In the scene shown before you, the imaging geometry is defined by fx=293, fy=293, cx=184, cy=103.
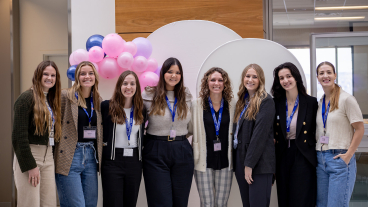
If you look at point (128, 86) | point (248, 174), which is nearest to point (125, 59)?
point (128, 86)

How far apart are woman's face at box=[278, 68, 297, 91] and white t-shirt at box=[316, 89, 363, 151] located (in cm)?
37

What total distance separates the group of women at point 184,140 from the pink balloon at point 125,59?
40 centimetres

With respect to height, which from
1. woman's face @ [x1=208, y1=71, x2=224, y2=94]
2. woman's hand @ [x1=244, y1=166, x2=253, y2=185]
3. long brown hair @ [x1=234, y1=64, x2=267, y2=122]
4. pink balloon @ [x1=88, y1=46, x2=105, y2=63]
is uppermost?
pink balloon @ [x1=88, y1=46, x2=105, y2=63]

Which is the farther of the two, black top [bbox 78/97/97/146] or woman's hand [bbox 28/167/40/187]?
black top [bbox 78/97/97/146]

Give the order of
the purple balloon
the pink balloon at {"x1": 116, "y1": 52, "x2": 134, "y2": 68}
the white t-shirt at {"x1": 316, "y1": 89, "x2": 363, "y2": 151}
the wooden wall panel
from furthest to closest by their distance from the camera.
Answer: the wooden wall panel
the purple balloon
the pink balloon at {"x1": 116, "y1": 52, "x2": 134, "y2": 68}
the white t-shirt at {"x1": 316, "y1": 89, "x2": 363, "y2": 151}

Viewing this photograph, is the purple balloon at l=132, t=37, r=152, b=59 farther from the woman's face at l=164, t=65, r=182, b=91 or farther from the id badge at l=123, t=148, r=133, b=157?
the id badge at l=123, t=148, r=133, b=157

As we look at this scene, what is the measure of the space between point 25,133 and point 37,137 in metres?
0.09

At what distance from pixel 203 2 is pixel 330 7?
187 centimetres

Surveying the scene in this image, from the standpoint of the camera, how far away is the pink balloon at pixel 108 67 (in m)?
2.89

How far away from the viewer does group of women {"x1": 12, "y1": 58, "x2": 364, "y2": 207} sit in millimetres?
2206

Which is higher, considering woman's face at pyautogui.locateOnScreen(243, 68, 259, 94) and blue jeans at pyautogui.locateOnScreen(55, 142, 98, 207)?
woman's face at pyautogui.locateOnScreen(243, 68, 259, 94)

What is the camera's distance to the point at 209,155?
249 centimetres

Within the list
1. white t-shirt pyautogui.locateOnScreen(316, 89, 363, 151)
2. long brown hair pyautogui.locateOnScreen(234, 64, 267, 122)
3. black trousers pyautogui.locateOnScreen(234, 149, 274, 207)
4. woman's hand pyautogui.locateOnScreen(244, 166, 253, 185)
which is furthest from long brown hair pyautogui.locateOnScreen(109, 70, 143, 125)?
white t-shirt pyautogui.locateOnScreen(316, 89, 363, 151)

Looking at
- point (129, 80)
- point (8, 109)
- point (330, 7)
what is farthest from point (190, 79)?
point (8, 109)
